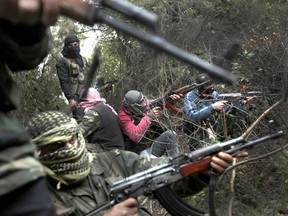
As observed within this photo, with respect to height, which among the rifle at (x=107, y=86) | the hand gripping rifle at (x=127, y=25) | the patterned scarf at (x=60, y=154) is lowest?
the rifle at (x=107, y=86)

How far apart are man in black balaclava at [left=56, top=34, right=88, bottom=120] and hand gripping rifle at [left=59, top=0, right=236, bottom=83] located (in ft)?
17.0

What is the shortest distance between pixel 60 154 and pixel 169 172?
0.57 metres

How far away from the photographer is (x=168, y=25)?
24.1ft

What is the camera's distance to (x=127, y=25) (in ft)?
3.98

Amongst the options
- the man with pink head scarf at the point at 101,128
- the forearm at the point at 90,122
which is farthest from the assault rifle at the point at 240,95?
the forearm at the point at 90,122

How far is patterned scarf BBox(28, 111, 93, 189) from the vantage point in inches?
111

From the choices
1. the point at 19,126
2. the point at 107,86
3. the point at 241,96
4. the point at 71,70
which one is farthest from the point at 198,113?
the point at 19,126

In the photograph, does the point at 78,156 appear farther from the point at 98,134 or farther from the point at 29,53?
the point at 98,134

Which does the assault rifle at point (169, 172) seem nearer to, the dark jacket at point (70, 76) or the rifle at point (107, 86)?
the dark jacket at point (70, 76)

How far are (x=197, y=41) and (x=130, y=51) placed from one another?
97cm

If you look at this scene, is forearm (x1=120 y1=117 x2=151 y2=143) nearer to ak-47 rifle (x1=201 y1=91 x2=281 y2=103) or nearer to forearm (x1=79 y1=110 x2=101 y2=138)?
forearm (x1=79 y1=110 x2=101 y2=138)

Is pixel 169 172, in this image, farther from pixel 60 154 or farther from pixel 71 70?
pixel 71 70

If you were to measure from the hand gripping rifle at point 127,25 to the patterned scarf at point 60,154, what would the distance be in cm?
166

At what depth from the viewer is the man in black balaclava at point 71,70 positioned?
254 inches
